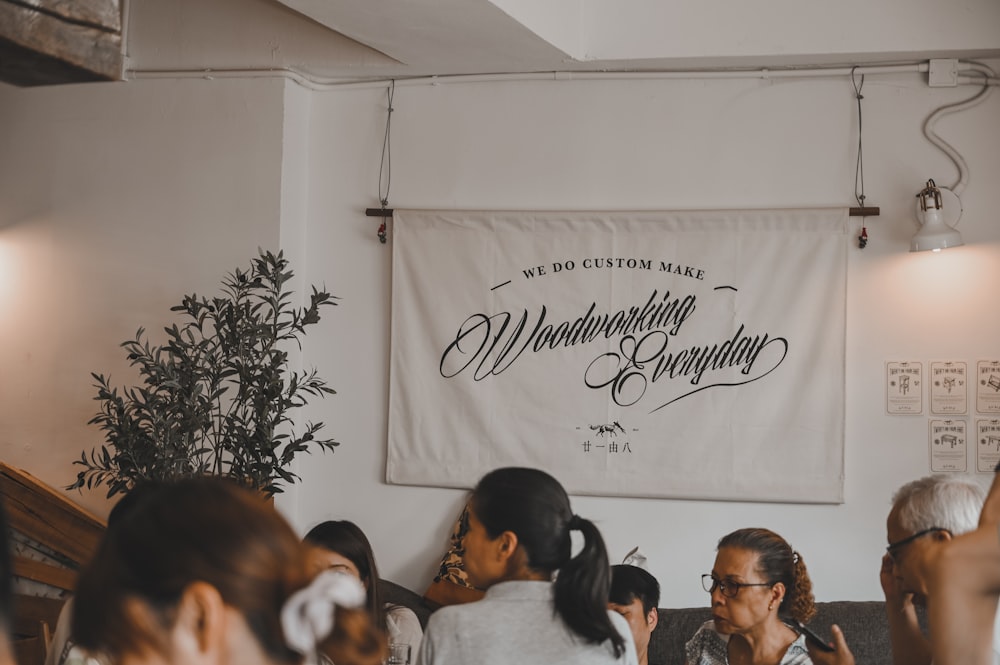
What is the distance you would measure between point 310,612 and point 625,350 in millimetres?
3565

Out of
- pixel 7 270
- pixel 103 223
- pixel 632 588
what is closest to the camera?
pixel 632 588

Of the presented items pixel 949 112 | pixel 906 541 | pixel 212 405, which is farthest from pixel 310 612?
pixel 949 112

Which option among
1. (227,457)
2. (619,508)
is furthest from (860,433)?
(227,457)

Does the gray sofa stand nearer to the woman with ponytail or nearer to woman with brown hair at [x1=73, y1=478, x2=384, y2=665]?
the woman with ponytail

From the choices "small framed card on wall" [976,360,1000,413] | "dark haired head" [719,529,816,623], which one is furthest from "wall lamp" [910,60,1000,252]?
"dark haired head" [719,529,816,623]

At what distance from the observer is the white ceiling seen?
4266 millimetres

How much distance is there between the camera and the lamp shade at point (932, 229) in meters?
4.25

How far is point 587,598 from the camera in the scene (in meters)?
2.22

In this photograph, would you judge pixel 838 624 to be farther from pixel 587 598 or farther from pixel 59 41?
pixel 59 41

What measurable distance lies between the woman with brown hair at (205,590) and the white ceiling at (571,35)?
10.1 ft

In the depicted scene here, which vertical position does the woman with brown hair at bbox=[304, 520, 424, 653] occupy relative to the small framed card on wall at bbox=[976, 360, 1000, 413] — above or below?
below

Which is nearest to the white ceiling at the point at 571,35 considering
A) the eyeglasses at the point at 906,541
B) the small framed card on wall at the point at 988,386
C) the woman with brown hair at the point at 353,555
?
the small framed card on wall at the point at 988,386

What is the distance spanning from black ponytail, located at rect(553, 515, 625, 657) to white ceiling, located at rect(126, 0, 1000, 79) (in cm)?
238

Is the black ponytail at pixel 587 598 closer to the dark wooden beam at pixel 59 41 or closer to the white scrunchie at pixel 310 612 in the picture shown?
the white scrunchie at pixel 310 612
